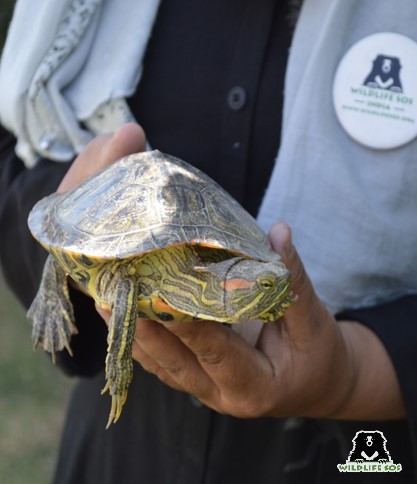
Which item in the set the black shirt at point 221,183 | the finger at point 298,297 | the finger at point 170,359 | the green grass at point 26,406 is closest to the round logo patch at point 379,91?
the black shirt at point 221,183

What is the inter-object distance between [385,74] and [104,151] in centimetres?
53

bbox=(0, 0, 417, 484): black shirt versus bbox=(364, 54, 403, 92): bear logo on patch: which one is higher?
bbox=(364, 54, 403, 92): bear logo on patch

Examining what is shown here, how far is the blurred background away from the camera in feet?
10.7

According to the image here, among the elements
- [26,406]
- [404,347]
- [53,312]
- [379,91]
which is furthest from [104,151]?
[26,406]

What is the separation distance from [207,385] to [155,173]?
1.27 ft

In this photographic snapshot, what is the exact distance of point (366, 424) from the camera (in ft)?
5.20

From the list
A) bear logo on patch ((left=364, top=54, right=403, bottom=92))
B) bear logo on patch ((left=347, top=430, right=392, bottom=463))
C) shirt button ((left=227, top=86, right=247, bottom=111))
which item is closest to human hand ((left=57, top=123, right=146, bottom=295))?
shirt button ((left=227, top=86, right=247, bottom=111))

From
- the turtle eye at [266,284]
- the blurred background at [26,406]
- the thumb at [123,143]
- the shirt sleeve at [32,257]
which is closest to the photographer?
the turtle eye at [266,284]

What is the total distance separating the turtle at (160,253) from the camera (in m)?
1.18

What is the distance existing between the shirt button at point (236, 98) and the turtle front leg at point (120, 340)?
47 cm

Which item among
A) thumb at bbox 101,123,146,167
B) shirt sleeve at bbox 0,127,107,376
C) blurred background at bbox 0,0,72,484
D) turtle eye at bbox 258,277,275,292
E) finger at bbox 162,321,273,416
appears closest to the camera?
turtle eye at bbox 258,277,275,292

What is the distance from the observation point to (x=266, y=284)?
3.72 ft

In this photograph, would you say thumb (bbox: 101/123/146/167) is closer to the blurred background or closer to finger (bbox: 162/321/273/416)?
finger (bbox: 162/321/273/416)

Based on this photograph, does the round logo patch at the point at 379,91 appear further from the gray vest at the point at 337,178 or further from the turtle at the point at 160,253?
the turtle at the point at 160,253
